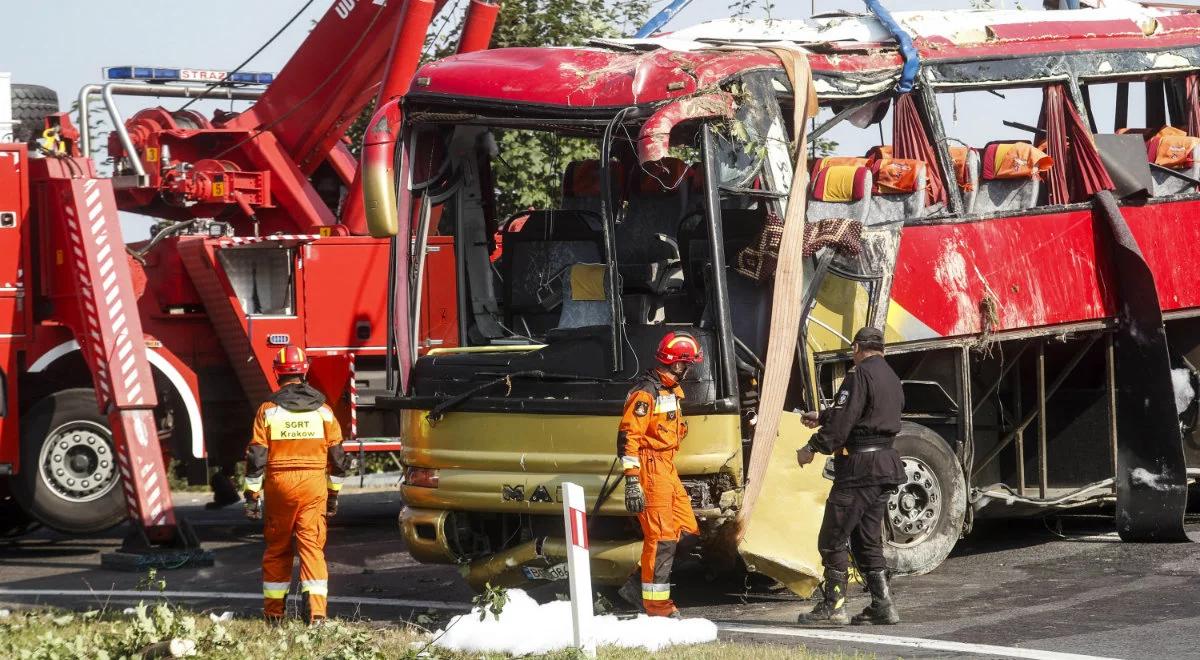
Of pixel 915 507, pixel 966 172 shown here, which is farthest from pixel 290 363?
pixel 966 172

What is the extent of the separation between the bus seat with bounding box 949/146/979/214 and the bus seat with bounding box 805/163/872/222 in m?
0.82

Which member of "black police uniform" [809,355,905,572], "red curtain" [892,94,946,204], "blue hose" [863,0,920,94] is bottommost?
"black police uniform" [809,355,905,572]

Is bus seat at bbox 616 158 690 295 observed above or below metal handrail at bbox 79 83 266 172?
below

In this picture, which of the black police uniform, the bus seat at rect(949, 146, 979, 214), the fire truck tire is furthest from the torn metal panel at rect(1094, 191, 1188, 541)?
the fire truck tire

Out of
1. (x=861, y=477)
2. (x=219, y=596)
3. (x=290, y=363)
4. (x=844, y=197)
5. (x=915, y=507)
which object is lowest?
(x=219, y=596)

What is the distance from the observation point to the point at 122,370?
13883 mm

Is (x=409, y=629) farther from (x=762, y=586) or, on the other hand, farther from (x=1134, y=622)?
(x=1134, y=622)

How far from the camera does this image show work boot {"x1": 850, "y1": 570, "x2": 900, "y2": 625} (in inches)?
372

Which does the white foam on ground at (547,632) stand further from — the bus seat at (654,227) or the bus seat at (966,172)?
the bus seat at (966,172)

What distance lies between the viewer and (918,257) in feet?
36.0

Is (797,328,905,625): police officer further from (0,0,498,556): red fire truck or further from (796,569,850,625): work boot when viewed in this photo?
(0,0,498,556): red fire truck

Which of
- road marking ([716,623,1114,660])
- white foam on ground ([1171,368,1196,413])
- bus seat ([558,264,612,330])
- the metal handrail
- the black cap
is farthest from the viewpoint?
the metal handrail

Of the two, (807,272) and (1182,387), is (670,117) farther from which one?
(1182,387)

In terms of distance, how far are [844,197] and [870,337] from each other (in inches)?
61.6
